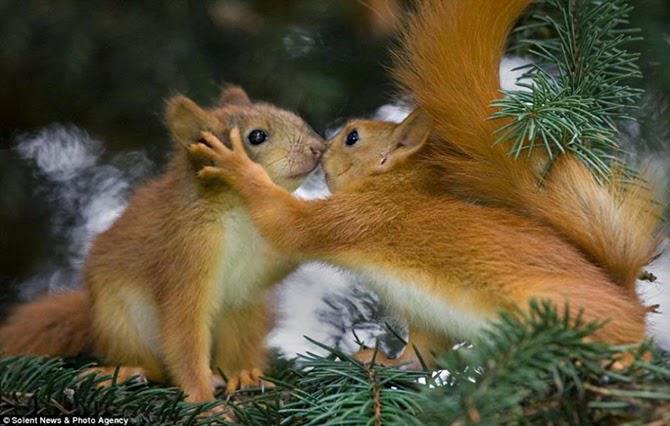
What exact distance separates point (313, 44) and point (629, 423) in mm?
1733

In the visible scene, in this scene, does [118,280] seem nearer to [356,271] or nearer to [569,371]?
[356,271]

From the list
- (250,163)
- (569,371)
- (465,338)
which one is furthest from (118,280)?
(569,371)

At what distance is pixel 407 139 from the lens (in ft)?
6.86

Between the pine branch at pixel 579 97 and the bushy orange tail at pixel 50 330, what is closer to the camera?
the pine branch at pixel 579 97

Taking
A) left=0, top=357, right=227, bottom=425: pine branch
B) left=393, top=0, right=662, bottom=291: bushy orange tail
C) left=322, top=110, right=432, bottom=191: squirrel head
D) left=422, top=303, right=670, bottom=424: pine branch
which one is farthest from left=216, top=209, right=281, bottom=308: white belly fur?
left=422, top=303, right=670, bottom=424: pine branch

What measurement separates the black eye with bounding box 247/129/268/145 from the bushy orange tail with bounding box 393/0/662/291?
0.36 metres

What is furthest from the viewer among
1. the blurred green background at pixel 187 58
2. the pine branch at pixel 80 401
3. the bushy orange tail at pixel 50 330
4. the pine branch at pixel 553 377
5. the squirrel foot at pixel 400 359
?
the blurred green background at pixel 187 58

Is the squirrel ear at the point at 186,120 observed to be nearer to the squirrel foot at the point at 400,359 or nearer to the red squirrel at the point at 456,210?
the red squirrel at the point at 456,210

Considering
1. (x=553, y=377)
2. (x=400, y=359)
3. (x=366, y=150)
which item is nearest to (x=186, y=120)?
(x=366, y=150)

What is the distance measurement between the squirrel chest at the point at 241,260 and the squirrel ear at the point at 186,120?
0.62ft

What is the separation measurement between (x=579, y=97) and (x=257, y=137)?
75 cm

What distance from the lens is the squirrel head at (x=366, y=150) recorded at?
2082 millimetres

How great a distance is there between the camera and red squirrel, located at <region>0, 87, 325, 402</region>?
82.7 inches

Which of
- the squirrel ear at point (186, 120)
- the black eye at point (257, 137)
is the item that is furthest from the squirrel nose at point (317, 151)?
the squirrel ear at point (186, 120)
